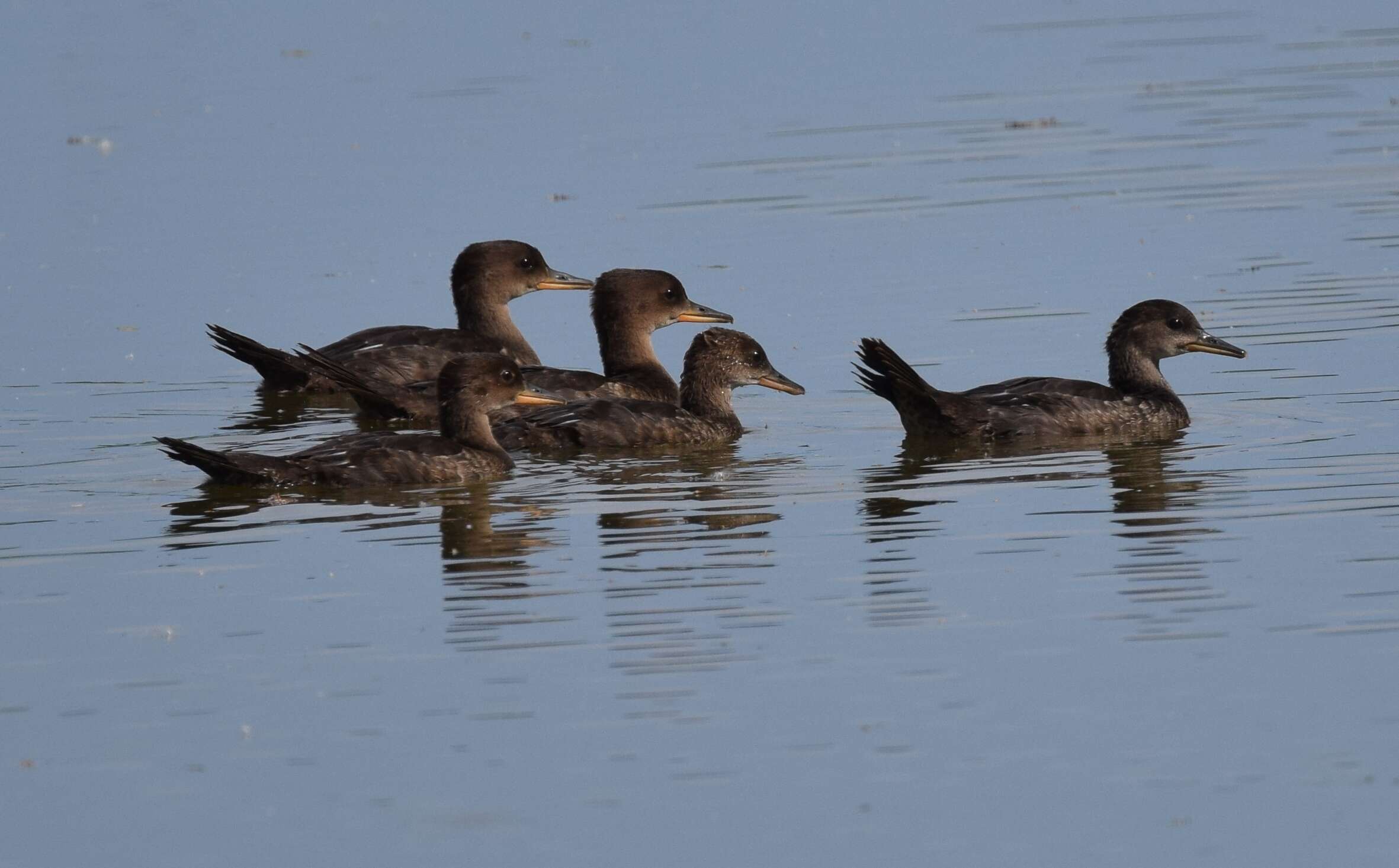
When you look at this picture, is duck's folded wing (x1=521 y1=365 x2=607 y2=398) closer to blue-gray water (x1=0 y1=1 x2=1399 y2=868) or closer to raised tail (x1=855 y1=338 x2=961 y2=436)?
blue-gray water (x1=0 y1=1 x2=1399 y2=868)

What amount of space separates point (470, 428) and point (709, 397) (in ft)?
6.14

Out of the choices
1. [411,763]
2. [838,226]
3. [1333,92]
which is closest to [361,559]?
[411,763]

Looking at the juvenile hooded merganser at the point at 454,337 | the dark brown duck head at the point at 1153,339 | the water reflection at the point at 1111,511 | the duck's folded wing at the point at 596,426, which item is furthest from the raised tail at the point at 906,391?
the juvenile hooded merganser at the point at 454,337

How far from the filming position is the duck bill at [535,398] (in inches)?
553

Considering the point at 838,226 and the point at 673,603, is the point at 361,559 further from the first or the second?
the point at 838,226

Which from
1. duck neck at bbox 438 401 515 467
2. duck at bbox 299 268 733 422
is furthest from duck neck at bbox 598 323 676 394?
duck neck at bbox 438 401 515 467

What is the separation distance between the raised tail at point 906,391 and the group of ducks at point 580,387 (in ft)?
Answer: 0.04

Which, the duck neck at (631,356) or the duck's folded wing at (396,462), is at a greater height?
the duck neck at (631,356)

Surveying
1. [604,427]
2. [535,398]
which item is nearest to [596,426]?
[604,427]

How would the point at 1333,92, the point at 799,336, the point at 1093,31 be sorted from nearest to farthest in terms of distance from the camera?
1. the point at 799,336
2. the point at 1333,92
3. the point at 1093,31

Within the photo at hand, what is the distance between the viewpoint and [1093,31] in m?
33.7

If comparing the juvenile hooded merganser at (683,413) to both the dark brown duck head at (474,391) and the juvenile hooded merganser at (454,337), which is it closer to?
the dark brown duck head at (474,391)

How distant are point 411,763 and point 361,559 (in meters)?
3.18

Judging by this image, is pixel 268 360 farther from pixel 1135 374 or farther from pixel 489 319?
pixel 1135 374
